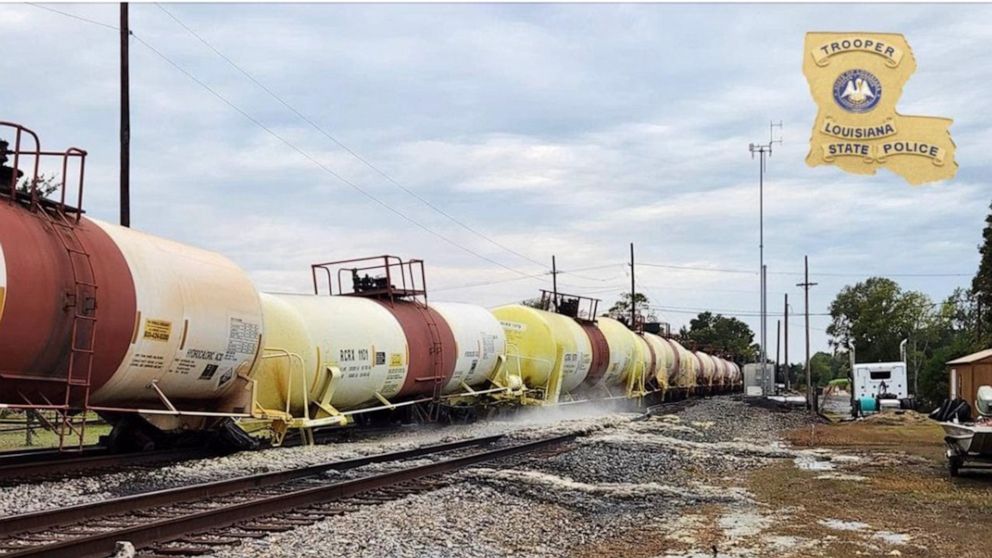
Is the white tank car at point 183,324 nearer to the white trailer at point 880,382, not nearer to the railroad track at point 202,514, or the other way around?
the railroad track at point 202,514

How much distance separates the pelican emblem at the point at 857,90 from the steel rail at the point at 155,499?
7691mm

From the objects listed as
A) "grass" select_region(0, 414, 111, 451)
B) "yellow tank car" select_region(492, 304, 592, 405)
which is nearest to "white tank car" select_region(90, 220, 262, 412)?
"grass" select_region(0, 414, 111, 451)

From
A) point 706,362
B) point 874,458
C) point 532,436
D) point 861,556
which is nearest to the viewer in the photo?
point 861,556

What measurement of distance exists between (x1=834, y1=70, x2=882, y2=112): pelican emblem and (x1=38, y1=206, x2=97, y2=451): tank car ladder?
870 centimetres

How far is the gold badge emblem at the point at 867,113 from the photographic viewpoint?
1088 centimetres

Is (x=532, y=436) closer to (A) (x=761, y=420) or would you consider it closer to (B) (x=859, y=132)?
(B) (x=859, y=132)

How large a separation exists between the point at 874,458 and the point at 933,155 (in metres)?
8.18

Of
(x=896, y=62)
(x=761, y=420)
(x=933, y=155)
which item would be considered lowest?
(x=761, y=420)

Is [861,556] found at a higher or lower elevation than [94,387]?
lower

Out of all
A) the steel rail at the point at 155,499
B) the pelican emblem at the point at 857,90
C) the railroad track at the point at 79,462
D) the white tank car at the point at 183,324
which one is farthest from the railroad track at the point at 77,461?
the pelican emblem at the point at 857,90

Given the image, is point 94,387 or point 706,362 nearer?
point 94,387

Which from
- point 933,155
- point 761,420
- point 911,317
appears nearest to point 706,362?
point 761,420

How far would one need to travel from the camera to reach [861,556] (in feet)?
26.0

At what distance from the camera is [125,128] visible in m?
21.4
